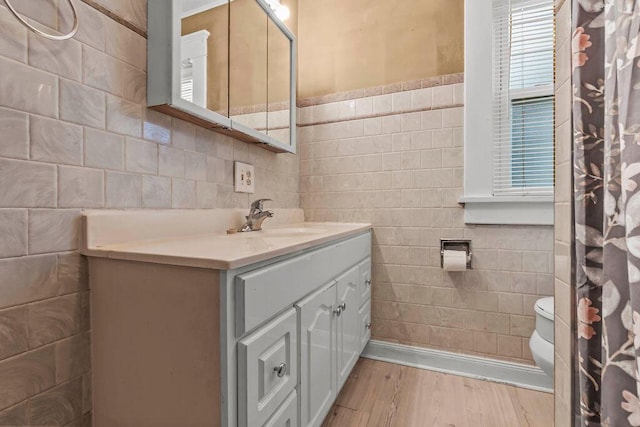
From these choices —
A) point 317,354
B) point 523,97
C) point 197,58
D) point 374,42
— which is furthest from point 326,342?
point 374,42

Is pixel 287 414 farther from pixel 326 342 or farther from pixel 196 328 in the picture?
pixel 196 328

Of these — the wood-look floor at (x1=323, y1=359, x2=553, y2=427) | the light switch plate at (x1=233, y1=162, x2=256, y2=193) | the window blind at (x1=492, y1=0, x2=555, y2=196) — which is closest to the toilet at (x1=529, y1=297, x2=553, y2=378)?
the wood-look floor at (x1=323, y1=359, x2=553, y2=427)

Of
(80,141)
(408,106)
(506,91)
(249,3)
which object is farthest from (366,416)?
(249,3)

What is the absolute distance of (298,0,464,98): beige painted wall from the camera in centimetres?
175

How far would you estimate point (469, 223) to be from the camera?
172 centimetres

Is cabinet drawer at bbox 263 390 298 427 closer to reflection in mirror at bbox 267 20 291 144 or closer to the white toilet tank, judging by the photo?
the white toilet tank

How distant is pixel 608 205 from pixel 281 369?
784mm

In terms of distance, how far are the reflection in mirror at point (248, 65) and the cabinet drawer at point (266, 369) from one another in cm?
90

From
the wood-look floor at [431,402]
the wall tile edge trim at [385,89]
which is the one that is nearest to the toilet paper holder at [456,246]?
the wood-look floor at [431,402]

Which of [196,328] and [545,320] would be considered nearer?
[196,328]

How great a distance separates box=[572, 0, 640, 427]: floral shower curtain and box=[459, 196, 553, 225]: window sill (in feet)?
3.65

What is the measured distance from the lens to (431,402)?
4.89 ft

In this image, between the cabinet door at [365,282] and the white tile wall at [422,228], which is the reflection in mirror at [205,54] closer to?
the white tile wall at [422,228]

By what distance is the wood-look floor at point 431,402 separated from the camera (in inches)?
53.7
